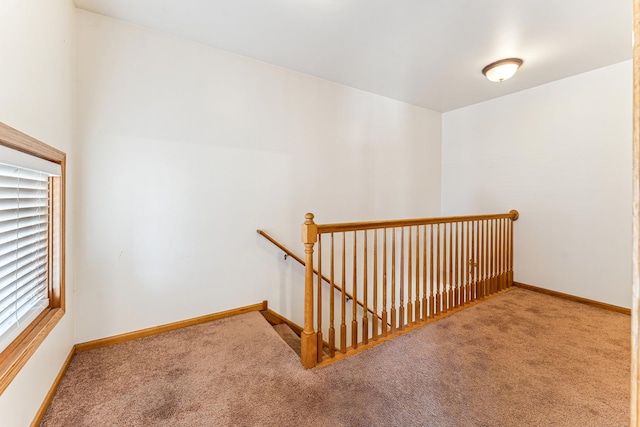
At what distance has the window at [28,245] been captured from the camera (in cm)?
120

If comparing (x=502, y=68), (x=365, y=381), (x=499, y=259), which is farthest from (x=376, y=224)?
(x=499, y=259)

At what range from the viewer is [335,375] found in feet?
5.92

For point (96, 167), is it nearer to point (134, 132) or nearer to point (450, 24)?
point (134, 132)

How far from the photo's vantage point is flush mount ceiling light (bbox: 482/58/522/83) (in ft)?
8.88

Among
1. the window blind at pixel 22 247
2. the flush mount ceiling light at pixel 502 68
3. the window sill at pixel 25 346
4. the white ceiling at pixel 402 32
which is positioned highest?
the white ceiling at pixel 402 32

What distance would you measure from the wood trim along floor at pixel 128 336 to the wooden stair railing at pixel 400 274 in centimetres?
77

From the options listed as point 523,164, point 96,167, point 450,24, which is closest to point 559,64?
point 523,164

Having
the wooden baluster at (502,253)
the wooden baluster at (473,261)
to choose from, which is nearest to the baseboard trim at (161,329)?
the wooden baluster at (473,261)

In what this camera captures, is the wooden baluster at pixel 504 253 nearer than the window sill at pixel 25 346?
No

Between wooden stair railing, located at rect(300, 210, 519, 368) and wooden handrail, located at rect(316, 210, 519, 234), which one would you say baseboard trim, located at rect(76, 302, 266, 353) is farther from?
wooden handrail, located at rect(316, 210, 519, 234)

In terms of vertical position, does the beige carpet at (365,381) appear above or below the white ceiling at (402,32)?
below

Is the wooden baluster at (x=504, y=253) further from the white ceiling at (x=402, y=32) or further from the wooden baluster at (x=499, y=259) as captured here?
the white ceiling at (x=402, y=32)

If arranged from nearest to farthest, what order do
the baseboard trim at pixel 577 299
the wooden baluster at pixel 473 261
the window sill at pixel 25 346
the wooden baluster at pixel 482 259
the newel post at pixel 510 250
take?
1. the window sill at pixel 25 346
2. the baseboard trim at pixel 577 299
3. the wooden baluster at pixel 473 261
4. the wooden baluster at pixel 482 259
5. the newel post at pixel 510 250

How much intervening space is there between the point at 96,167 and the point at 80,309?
1.09 meters
